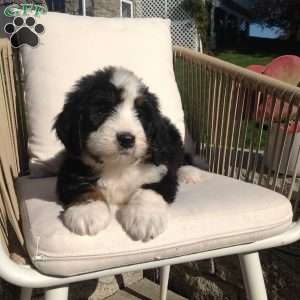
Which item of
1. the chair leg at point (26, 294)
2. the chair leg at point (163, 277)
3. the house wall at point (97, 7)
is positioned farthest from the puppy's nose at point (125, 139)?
the house wall at point (97, 7)

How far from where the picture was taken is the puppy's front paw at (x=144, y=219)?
5.28 feet

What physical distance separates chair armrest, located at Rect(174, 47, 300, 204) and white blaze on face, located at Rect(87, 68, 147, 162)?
24.7 inches

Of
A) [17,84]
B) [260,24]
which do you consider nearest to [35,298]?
[17,84]

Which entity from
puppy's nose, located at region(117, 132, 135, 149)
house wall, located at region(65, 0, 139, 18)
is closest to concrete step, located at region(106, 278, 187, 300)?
puppy's nose, located at region(117, 132, 135, 149)

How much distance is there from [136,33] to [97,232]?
1357mm

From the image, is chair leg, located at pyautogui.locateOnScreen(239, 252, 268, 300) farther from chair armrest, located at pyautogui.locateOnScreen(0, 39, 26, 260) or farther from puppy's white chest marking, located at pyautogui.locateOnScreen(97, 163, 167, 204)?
chair armrest, located at pyautogui.locateOnScreen(0, 39, 26, 260)

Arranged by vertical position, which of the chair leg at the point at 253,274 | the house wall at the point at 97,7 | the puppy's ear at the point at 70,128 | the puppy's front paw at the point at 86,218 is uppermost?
the puppy's ear at the point at 70,128

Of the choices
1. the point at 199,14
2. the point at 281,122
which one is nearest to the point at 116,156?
the point at 281,122

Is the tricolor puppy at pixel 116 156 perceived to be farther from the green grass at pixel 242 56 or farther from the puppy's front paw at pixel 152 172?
the green grass at pixel 242 56

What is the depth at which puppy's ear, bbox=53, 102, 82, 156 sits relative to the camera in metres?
1.83

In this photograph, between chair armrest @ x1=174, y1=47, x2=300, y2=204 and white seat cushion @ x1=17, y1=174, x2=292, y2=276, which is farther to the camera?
chair armrest @ x1=174, y1=47, x2=300, y2=204

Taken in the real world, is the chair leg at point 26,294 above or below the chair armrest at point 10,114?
below

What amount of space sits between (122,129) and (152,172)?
0.29 m

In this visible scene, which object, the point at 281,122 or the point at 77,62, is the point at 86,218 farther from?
the point at 281,122
